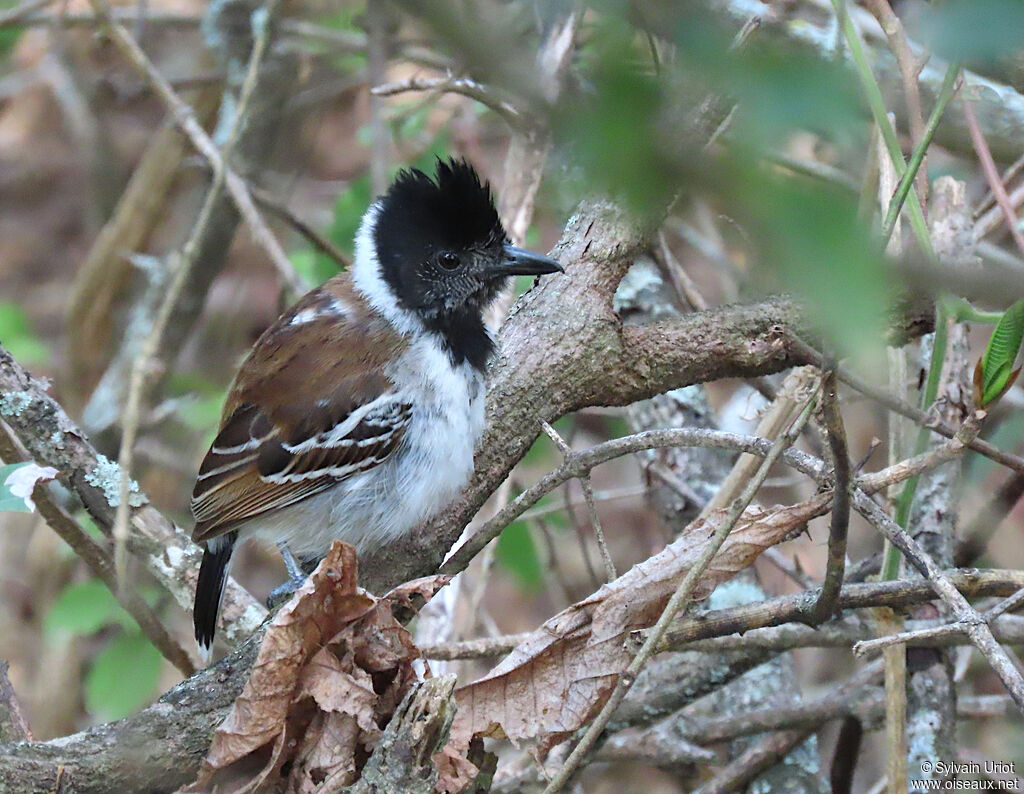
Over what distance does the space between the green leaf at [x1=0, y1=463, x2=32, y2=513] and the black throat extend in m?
1.20

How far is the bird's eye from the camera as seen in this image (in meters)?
3.32

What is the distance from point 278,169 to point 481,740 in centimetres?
432

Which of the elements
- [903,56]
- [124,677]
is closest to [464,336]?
[903,56]

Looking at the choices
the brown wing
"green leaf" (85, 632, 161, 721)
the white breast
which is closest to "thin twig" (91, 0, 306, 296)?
the brown wing

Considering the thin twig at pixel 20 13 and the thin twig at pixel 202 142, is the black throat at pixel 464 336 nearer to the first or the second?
the thin twig at pixel 202 142

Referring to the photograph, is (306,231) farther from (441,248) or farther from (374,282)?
(441,248)

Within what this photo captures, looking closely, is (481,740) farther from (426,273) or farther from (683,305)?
(683,305)

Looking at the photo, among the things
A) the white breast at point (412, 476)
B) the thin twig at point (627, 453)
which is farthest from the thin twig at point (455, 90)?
the thin twig at point (627, 453)

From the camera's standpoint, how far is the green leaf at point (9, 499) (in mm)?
2102

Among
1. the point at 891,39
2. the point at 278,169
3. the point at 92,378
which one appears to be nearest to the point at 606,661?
the point at 891,39

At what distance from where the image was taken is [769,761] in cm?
306

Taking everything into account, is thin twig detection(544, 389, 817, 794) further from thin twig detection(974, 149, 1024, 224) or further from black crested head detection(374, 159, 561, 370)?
thin twig detection(974, 149, 1024, 224)

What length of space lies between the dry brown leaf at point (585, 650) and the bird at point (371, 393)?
72 cm

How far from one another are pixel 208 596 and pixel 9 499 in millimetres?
804
